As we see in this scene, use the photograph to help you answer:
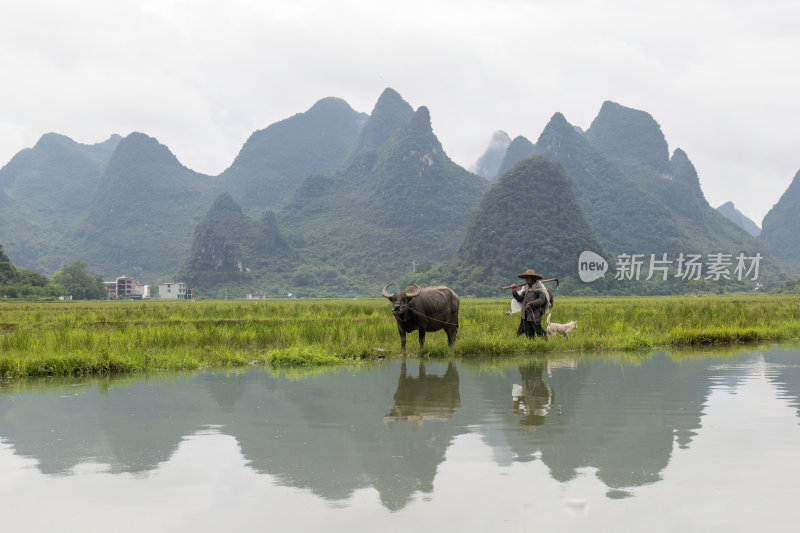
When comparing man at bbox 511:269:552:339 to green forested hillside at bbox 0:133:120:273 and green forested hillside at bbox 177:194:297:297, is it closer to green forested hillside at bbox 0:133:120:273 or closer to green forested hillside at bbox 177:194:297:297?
green forested hillside at bbox 177:194:297:297

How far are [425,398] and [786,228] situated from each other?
620 ft

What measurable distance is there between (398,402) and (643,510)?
3283mm

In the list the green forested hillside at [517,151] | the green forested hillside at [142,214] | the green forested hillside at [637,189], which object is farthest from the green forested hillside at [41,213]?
the green forested hillside at [637,189]

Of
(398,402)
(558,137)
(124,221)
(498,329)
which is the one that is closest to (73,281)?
(498,329)

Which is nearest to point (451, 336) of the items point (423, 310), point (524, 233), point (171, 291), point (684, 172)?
point (423, 310)

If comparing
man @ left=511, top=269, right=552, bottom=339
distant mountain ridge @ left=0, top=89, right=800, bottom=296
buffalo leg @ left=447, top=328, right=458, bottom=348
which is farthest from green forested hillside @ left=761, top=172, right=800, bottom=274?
buffalo leg @ left=447, top=328, right=458, bottom=348

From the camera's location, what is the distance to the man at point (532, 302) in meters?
10.9

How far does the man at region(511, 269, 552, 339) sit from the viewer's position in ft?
35.8

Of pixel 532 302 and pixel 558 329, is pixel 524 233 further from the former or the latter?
pixel 532 302

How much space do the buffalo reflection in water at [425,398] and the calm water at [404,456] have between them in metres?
0.04

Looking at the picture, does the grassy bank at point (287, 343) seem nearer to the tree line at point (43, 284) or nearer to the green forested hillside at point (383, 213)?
the tree line at point (43, 284)

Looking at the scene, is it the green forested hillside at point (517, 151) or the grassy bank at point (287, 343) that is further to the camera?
the green forested hillside at point (517, 151)

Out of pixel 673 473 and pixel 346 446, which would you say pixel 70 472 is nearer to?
pixel 346 446

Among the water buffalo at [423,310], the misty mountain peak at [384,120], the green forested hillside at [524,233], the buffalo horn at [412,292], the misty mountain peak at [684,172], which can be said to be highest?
the misty mountain peak at [384,120]
